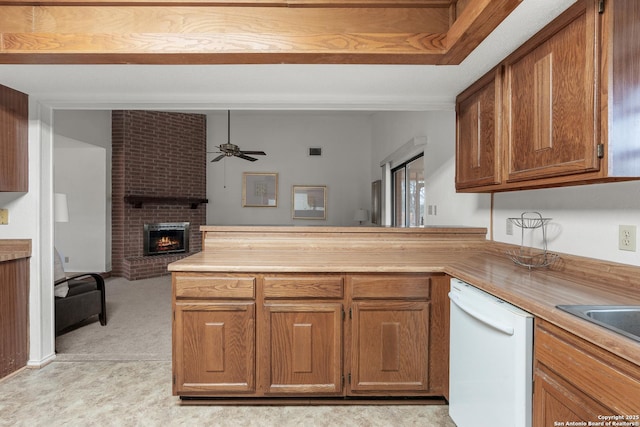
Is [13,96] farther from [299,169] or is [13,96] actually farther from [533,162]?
[299,169]

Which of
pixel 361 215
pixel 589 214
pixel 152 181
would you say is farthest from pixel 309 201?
pixel 589 214

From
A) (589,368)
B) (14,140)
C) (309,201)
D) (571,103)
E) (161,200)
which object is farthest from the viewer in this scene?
(309,201)

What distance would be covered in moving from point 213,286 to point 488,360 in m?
1.42

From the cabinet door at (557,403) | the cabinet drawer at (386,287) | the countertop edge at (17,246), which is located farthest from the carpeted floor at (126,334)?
the cabinet door at (557,403)

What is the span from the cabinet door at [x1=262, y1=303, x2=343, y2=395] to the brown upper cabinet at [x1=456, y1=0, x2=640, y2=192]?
1253mm

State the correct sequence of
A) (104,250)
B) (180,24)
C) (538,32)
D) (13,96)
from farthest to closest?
1. (104,250)
2. (13,96)
3. (180,24)
4. (538,32)

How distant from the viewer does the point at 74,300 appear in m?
3.09

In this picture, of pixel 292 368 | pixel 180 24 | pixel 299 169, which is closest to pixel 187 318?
pixel 292 368

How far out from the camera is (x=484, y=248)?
98.4 inches

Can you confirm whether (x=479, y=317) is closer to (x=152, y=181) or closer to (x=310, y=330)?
(x=310, y=330)

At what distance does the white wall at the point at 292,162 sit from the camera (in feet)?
22.6

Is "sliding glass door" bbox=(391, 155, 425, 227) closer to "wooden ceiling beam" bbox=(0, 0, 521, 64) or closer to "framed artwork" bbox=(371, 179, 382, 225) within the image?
"framed artwork" bbox=(371, 179, 382, 225)

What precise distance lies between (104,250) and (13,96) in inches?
155

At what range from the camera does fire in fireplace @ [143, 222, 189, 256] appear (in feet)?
19.9
